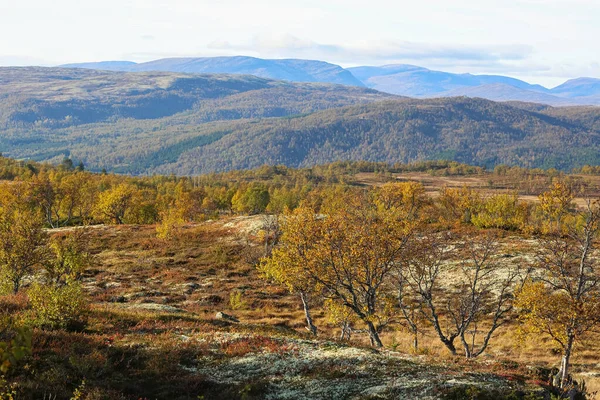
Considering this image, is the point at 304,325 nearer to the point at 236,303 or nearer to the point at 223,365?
the point at 236,303

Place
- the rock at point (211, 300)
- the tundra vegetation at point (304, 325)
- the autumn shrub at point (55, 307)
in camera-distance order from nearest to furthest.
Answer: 1. the tundra vegetation at point (304, 325)
2. the autumn shrub at point (55, 307)
3. the rock at point (211, 300)

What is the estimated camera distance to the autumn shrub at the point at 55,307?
24.7m

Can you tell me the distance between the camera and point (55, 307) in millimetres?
24719

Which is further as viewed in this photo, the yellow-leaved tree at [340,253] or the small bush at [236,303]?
the small bush at [236,303]

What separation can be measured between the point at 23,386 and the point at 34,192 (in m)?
113

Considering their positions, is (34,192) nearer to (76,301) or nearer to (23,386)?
(76,301)

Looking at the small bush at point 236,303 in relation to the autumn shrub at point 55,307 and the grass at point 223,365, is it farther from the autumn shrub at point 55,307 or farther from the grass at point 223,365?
the autumn shrub at point 55,307

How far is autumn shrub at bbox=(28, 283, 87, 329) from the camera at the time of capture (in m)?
24.7

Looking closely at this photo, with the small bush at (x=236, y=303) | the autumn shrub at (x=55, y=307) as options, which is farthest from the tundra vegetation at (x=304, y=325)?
the small bush at (x=236, y=303)

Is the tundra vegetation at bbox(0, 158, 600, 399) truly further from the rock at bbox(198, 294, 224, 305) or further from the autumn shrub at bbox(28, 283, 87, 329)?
the rock at bbox(198, 294, 224, 305)

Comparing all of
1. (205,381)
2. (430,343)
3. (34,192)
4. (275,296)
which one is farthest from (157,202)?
(205,381)

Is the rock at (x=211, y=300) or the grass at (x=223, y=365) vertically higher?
the grass at (x=223, y=365)

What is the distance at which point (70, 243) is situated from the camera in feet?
128

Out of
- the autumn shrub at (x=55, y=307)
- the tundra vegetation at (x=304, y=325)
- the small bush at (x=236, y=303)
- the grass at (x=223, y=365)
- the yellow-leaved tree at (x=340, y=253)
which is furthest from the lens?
the small bush at (x=236, y=303)
